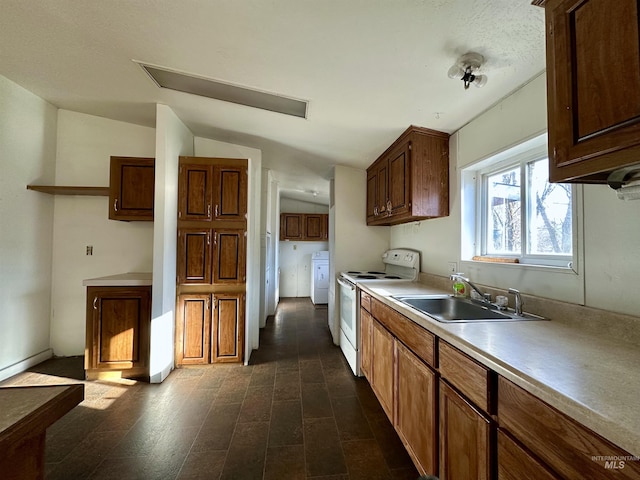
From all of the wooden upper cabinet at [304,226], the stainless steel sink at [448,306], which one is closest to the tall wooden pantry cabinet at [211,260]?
the stainless steel sink at [448,306]

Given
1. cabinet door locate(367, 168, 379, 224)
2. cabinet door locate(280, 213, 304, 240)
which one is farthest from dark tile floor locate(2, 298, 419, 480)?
cabinet door locate(280, 213, 304, 240)

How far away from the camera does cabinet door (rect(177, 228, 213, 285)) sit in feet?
8.77

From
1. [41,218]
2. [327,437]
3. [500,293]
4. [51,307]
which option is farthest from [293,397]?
[41,218]

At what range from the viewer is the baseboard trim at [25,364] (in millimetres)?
2371

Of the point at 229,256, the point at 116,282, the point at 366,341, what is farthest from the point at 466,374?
the point at 116,282

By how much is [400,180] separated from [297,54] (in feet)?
4.26

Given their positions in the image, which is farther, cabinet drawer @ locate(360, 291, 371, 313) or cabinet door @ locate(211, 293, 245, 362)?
cabinet door @ locate(211, 293, 245, 362)

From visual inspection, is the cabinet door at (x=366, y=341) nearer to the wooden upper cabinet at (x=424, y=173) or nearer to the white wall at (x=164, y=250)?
the wooden upper cabinet at (x=424, y=173)

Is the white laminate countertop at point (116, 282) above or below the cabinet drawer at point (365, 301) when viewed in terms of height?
above

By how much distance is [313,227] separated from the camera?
6.13 metres

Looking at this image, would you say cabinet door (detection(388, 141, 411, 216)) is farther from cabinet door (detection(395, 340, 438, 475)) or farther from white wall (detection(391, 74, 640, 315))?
cabinet door (detection(395, 340, 438, 475))

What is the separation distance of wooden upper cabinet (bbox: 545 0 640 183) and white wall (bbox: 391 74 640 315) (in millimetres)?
320

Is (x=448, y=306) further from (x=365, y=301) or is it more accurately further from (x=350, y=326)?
(x=350, y=326)

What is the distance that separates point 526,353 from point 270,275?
3.93 meters
